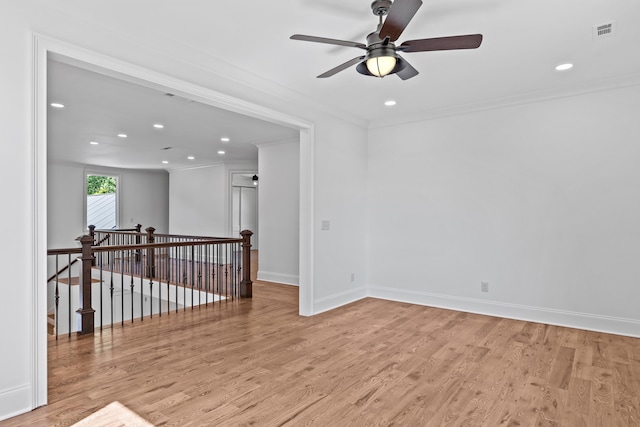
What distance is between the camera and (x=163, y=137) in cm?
644

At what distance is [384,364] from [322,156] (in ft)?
8.61

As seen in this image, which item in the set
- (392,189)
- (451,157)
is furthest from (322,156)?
(451,157)

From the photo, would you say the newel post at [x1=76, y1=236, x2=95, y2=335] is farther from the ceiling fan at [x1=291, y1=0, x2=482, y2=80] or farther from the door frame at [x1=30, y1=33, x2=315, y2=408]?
the ceiling fan at [x1=291, y1=0, x2=482, y2=80]

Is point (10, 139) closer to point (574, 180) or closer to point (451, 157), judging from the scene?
point (451, 157)

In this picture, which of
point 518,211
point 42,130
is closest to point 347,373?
point 42,130

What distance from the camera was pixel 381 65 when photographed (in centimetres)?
250

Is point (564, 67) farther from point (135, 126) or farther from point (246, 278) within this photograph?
point (135, 126)

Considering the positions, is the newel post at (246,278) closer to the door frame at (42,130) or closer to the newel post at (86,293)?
the newel post at (86,293)

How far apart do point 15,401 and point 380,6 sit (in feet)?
11.1

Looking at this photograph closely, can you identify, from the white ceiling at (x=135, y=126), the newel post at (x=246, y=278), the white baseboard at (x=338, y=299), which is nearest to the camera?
the white ceiling at (x=135, y=126)

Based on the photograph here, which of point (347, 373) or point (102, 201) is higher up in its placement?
point (102, 201)

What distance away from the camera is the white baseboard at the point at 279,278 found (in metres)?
6.46

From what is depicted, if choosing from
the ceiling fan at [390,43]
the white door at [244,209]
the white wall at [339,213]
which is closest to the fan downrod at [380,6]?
the ceiling fan at [390,43]

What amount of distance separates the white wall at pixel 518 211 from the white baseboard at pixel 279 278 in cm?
153
